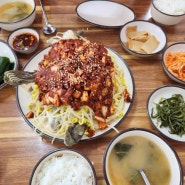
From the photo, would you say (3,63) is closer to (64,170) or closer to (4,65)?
(4,65)

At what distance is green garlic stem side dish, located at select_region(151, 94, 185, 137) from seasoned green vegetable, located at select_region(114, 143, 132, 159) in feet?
1.43

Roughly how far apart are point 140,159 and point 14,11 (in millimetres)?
2199

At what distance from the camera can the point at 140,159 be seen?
5.80 ft

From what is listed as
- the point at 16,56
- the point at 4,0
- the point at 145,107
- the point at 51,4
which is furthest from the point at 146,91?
the point at 4,0

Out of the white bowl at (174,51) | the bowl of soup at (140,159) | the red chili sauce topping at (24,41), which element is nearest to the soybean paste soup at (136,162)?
the bowl of soup at (140,159)

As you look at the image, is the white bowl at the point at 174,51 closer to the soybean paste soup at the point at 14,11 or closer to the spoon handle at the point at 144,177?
the spoon handle at the point at 144,177

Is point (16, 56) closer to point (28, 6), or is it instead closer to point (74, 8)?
point (28, 6)

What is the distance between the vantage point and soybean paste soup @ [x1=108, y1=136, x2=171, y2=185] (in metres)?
1.68

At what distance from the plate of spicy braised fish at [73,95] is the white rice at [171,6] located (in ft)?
3.69

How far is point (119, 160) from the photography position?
1.73 m

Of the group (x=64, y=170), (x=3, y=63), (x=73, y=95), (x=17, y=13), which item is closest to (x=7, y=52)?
(x=3, y=63)

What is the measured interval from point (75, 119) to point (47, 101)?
28cm

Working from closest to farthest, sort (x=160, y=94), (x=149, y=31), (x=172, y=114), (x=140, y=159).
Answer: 1. (x=140, y=159)
2. (x=172, y=114)
3. (x=160, y=94)
4. (x=149, y=31)

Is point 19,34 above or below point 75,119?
above
